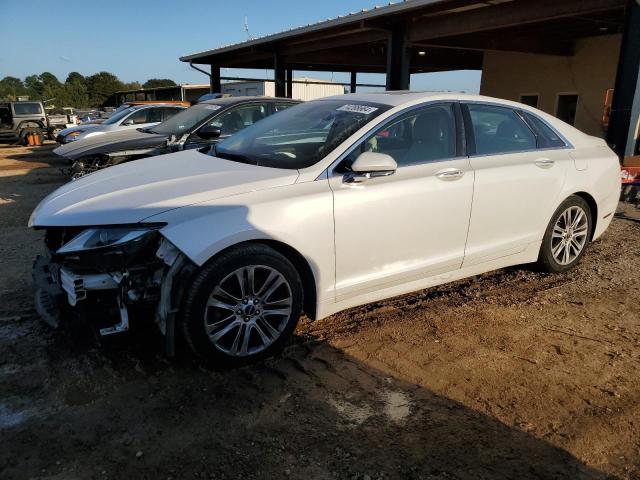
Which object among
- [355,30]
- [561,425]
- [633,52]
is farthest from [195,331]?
[355,30]

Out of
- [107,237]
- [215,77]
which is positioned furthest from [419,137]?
[215,77]

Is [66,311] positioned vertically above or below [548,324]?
above

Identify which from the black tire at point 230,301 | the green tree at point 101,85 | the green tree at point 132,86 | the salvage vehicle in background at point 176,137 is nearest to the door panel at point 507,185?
the black tire at point 230,301

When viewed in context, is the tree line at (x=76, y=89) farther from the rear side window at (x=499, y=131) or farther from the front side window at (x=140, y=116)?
the rear side window at (x=499, y=131)

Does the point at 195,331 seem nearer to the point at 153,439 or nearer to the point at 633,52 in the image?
the point at 153,439

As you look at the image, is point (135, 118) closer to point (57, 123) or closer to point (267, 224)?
point (267, 224)

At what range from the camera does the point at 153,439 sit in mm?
2533

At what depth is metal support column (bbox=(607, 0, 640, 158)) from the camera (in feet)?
28.4

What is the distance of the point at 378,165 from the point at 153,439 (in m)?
2.05

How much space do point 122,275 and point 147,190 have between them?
1.90 feet

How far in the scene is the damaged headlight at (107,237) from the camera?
291 centimetres

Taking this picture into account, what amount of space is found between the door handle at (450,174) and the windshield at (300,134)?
2.07ft

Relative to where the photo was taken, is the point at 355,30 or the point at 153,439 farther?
the point at 355,30

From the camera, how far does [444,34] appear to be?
1221 centimetres
